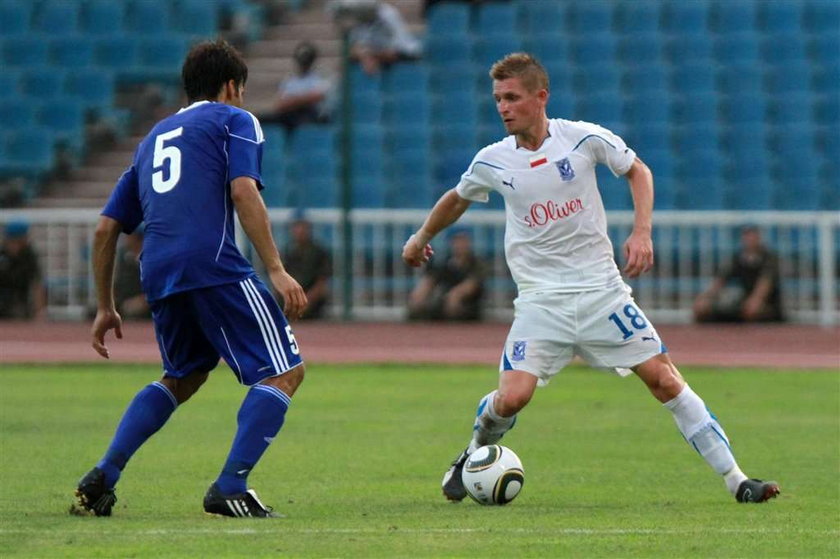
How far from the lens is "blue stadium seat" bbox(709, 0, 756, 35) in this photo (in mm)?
25281

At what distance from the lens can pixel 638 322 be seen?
8.12 m

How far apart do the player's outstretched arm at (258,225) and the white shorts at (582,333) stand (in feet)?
4.70

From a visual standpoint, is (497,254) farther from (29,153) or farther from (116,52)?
(116,52)

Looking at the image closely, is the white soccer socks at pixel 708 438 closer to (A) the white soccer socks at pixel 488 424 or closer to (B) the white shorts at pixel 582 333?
(B) the white shorts at pixel 582 333

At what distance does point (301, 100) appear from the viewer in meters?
25.0

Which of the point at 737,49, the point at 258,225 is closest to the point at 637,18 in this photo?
the point at 737,49

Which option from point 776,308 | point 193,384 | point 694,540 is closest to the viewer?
point 694,540

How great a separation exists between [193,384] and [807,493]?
3033 mm

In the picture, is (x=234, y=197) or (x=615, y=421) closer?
(x=234, y=197)

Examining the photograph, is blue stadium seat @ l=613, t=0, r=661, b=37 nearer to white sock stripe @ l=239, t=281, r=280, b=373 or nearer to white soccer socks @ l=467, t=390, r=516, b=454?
white soccer socks @ l=467, t=390, r=516, b=454

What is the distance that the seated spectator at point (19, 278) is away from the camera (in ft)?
73.0

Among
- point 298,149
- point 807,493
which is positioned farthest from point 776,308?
point 807,493

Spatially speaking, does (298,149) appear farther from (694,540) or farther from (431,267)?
(694,540)

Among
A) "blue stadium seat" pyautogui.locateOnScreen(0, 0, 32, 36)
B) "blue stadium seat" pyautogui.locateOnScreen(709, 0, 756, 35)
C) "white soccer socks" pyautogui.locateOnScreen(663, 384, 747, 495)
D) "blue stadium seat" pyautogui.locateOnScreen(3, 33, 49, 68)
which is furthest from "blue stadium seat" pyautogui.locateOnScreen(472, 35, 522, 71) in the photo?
"white soccer socks" pyautogui.locateOnScreen(663, 384, 747, 495)
